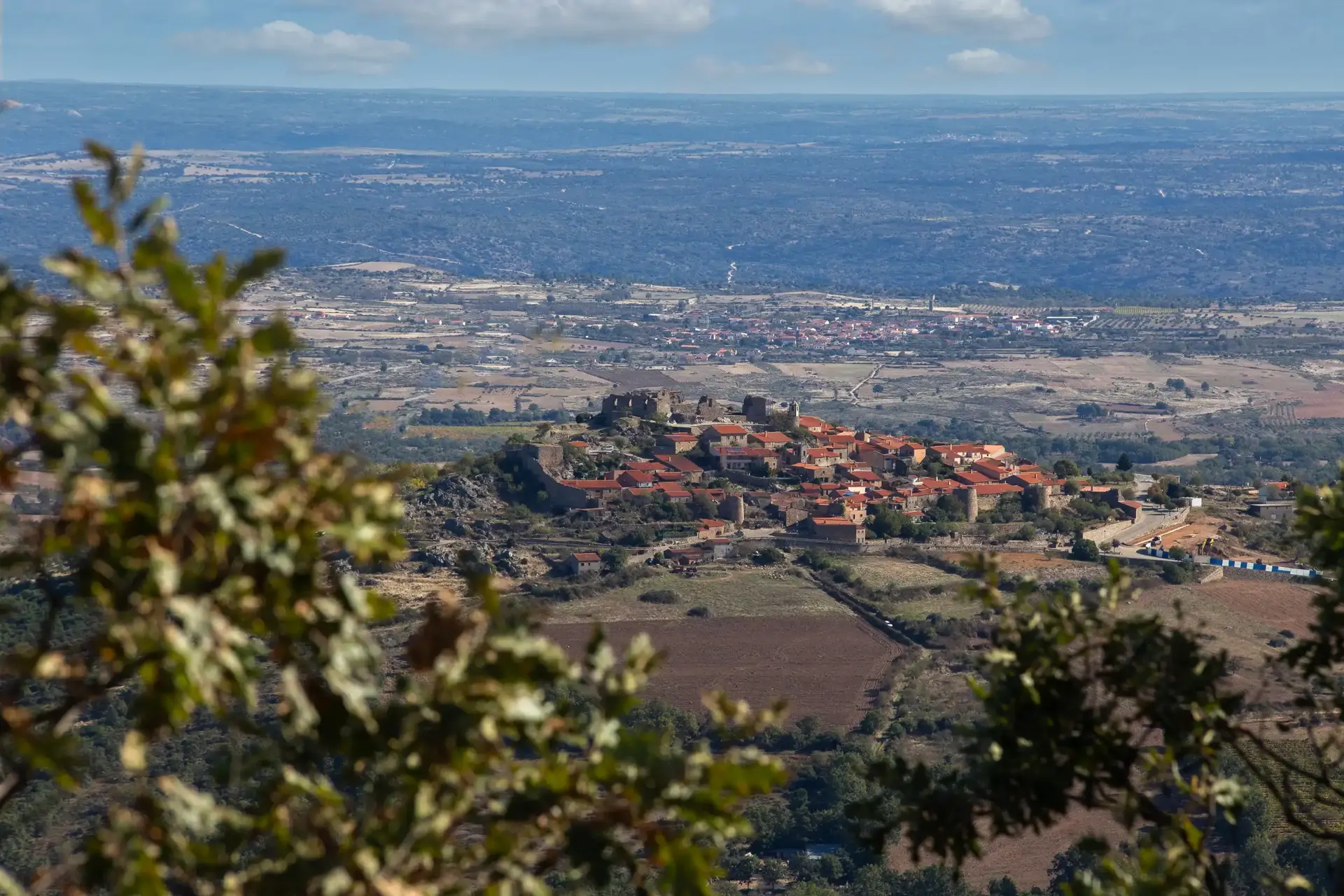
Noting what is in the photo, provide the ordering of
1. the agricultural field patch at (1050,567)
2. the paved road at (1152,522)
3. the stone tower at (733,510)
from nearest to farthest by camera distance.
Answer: the agricultural field patch at (1050,567), the paved road at (1152,522), the stone tower at (733,510)

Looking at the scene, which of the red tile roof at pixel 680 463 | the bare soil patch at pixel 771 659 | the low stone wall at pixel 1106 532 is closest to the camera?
the bare soil patch at pixel 771 659

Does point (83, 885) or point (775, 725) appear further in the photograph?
point (775, 725)

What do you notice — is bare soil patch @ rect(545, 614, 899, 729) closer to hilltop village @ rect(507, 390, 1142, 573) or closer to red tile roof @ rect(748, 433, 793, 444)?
hilltop village @ rect(507, 390, 1142, 573)

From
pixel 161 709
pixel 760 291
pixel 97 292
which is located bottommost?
pixel 760 291

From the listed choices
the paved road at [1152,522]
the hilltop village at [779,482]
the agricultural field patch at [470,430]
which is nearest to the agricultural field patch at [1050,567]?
the hilltop village at [779,482]

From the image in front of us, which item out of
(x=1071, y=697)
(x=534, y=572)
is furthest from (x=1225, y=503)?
(x=1071, y=697)

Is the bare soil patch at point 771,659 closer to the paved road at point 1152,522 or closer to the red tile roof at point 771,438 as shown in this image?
the paved road at point 1152,522

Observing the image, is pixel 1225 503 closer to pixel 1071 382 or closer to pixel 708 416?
pixel 708 416
